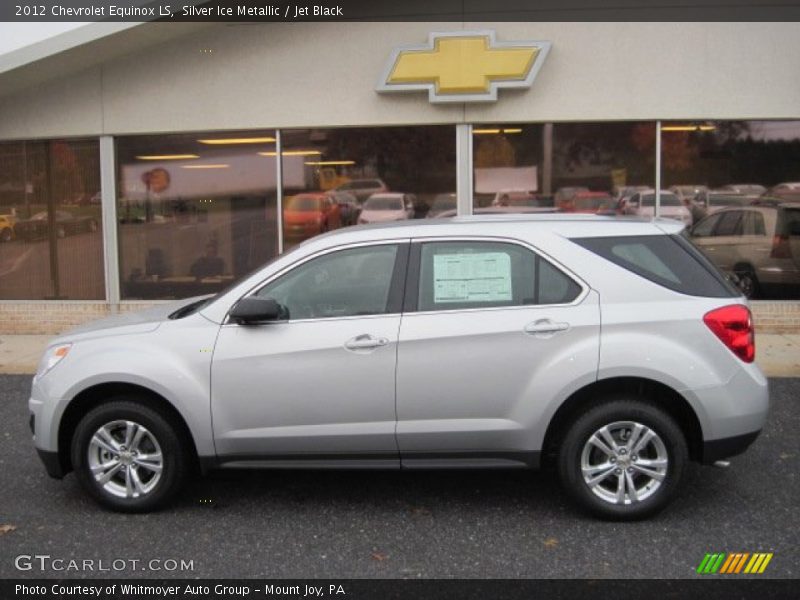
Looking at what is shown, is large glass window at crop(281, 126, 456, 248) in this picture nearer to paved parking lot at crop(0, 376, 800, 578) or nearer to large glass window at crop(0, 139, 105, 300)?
large glass window at crop(0, 139, 105, 300)

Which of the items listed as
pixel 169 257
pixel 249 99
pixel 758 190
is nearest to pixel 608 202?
pixel 758 190

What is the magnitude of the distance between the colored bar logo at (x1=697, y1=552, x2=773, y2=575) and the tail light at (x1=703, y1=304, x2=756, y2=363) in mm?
1075

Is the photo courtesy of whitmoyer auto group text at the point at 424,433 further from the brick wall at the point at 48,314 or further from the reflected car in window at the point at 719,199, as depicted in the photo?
the brick wall at the point at 48,314

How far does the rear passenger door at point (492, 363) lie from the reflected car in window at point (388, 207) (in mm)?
6501

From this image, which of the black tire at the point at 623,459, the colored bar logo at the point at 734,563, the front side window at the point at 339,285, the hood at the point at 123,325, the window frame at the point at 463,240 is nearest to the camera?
the colored bar logo at the point at 734,563

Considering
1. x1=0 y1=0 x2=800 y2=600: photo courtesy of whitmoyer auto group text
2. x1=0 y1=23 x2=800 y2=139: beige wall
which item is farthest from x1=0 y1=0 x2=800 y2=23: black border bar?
x1=0 y1=0 x2=800 y2=600: photo courtesy of whitmoyer auto group text

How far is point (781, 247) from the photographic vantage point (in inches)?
432

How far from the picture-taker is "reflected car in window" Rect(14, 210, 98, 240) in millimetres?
11906

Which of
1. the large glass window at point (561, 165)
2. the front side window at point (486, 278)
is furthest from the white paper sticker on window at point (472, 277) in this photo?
the large glass window at point (561, 165)

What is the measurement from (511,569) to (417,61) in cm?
775

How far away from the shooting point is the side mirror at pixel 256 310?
194 inches

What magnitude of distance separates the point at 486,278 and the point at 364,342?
2.64 ft
